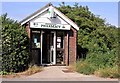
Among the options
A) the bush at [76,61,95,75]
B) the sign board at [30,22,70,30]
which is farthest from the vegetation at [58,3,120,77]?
the sign board at [30,22,70,30]

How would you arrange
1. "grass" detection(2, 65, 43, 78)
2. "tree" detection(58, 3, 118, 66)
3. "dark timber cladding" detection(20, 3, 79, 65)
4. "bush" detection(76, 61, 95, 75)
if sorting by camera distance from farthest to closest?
"tree" detection(58, 3, 118, 66)
"dark timber cladding" detection(20, 3, 79, 65)
"bush" detection(76, 61, 95, 75)
"grass" detection(2, 65, 43, 78)

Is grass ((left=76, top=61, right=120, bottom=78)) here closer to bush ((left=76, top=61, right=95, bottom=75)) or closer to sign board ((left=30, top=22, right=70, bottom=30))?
bush ((left=76, top=61, right=95, bottom=75))

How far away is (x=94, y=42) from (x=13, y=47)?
29.1 ft

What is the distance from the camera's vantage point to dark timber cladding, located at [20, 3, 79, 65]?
18.2m

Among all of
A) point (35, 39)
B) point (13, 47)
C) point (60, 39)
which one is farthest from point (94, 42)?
point (13, 47)

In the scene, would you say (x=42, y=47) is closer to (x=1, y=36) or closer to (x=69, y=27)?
(x=69, y=27)

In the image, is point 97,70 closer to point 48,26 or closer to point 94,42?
point 48,26

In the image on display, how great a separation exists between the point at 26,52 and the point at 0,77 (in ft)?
9.11

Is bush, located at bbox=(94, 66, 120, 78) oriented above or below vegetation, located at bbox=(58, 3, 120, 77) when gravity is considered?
below

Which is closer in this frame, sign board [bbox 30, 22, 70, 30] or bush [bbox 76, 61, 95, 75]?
bush [bbox 76, 61, 95, 75]

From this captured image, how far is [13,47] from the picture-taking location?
15.1 metres

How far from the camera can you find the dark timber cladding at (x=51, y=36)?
18.2m

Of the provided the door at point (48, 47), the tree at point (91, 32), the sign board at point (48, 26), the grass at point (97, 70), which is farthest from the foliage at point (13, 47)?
the tree at point (91, 32)

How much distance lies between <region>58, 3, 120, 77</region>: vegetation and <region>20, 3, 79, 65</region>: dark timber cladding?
1.31m
